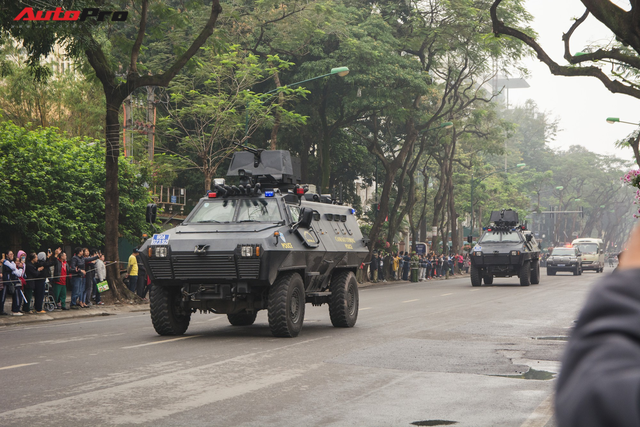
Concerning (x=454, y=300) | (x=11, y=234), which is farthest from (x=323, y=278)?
(x=11, y=234)

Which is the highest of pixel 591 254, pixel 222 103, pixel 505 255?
pixel 222 103

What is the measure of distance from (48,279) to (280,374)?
12579 mm

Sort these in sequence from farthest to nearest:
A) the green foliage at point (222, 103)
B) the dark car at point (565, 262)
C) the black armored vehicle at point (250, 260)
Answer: the dark car at point (565, 262), the green foliage at point (222, 103), the black armored vehicle at point (250, 260)

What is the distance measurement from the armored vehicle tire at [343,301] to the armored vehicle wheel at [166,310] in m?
2.83

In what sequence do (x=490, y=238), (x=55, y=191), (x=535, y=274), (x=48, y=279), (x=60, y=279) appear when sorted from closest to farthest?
(x=60, y=279), (x=48, y=279), (x=55, y=191), (x=490, y=238), (x=535, y=274)

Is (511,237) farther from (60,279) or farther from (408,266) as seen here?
(60,279)

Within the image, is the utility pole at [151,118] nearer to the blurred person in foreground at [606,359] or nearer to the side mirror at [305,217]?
the side mirror at [305,217]

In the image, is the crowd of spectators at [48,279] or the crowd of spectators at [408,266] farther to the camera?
the crowd of spectators at [408,266]

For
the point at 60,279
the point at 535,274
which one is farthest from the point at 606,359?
the point at 535,274

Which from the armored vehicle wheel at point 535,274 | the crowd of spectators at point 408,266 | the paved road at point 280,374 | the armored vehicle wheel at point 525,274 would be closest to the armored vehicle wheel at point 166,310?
the paved road at point 280,374

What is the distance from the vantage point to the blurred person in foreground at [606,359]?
1.02 metres

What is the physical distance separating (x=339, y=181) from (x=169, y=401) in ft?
118

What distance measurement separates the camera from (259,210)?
1323 centimetres

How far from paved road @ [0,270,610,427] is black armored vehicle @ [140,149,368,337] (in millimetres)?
501
